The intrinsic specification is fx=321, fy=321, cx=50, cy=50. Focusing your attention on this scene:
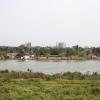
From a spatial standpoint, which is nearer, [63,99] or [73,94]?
[63,99]

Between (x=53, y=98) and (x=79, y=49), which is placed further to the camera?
(x=79, y=49)

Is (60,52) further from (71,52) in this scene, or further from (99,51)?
(99,51)

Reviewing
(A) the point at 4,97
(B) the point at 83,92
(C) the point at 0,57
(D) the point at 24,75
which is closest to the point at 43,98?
(A) the point at 4,97

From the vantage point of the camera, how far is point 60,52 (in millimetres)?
106188

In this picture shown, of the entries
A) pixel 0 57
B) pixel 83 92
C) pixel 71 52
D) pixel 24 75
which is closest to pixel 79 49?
pixel 71 52

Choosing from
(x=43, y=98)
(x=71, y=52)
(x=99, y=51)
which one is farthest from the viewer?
(x=99, y=51)

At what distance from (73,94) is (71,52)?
8943 cm

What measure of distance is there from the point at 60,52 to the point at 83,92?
93607mm

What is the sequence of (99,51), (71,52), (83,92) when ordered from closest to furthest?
(83,92), (71,52), (99,51)

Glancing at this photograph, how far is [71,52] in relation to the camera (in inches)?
3994

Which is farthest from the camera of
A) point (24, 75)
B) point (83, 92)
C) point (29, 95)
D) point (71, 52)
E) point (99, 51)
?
point (99, 51)

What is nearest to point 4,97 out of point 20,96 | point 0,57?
point 20,96

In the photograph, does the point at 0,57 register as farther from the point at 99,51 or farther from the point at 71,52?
the point at 99,51

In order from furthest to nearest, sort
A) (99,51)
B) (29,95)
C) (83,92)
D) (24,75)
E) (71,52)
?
(99,51), (71,52), (24,75), (83,92), (29,95)
